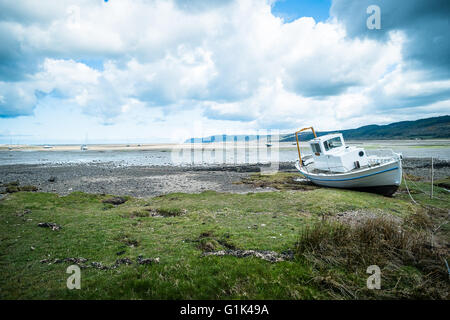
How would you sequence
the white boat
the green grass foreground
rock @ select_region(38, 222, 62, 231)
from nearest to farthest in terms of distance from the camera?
1. the green grass foreground
2. rock @ select_region(38, 222, 62, 231)
3. the white boat

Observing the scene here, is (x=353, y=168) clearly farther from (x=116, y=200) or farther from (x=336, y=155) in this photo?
(x=116, y=200)

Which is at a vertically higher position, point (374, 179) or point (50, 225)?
point (374, 179)

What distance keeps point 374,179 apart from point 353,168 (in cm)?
327

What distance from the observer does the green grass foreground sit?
513cm

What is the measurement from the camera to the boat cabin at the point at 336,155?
22078 millimetres

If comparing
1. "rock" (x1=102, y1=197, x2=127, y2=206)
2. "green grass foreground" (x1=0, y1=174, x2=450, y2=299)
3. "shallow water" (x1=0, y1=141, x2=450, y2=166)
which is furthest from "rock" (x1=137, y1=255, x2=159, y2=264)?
"shallow water" (x1=0, y1=141, x2=450, y2=166)

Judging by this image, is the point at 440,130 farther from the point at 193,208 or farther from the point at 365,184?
the point at 193,208

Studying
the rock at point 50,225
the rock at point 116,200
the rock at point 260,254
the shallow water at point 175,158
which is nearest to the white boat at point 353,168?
the rock at point 260,254

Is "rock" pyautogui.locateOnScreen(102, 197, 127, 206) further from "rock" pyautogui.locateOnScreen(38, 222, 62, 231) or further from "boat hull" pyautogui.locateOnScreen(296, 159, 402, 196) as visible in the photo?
"boat hull" pyautogui.locateOnScreen(296, 159, 402, 196)

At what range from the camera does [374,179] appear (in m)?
18.9

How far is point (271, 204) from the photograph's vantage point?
617 inches

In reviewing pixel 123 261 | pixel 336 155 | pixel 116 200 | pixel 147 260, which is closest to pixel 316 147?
pixel 336 155

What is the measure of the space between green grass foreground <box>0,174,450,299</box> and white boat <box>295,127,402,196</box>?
19.3 feet
